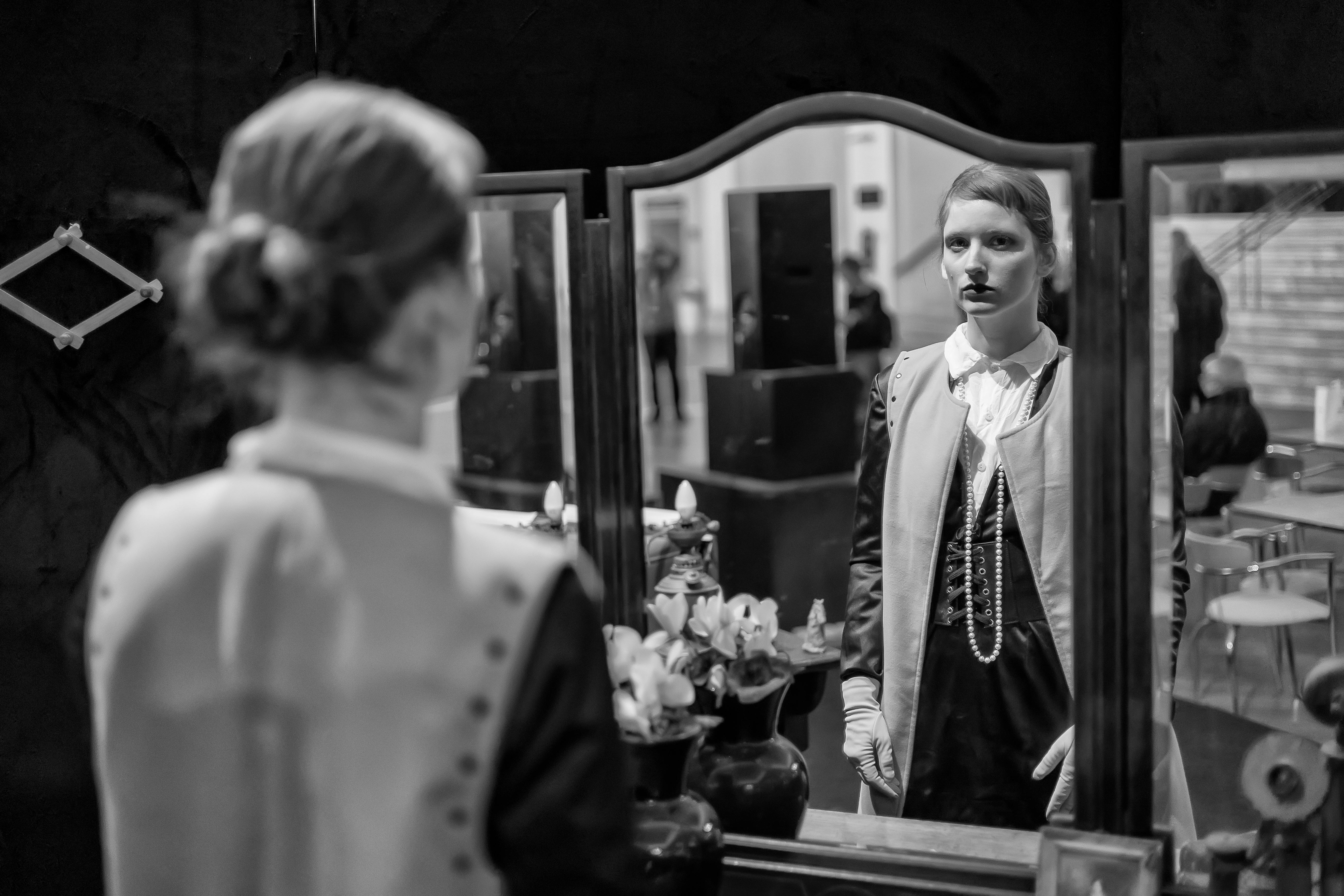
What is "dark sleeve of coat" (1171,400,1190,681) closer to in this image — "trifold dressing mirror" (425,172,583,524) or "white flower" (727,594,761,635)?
"white flower" (727,594,761,635)

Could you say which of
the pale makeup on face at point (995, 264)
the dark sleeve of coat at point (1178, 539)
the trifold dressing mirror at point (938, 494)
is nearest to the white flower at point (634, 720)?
the trifold dressing mirror at point (938, 494)

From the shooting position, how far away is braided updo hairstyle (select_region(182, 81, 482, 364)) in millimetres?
1007

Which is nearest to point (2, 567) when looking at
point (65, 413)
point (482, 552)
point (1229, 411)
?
point (65, 413)

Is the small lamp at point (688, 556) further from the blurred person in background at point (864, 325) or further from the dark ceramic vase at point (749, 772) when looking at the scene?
the blurred person in background at point (864, 325)

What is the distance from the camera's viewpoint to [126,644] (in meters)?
1.08

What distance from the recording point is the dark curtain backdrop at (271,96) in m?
1.78

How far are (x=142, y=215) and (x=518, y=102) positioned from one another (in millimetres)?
674

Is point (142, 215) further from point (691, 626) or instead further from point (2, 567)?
point (691, 626)

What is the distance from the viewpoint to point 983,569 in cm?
201

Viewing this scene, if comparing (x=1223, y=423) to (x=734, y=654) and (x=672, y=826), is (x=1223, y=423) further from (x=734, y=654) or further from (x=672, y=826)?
(x=672, y=826)

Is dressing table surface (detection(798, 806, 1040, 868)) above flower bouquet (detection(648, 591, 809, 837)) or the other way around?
the other way around

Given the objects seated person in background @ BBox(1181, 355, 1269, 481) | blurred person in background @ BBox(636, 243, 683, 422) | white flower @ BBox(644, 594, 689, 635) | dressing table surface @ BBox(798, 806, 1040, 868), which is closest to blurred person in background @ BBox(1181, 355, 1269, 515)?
seated person in background @ BBox(1181, 355, 1269, 481)

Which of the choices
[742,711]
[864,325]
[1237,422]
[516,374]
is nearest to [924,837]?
[742,711]

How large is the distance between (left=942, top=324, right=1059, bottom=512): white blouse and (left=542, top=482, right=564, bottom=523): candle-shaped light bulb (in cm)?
56
